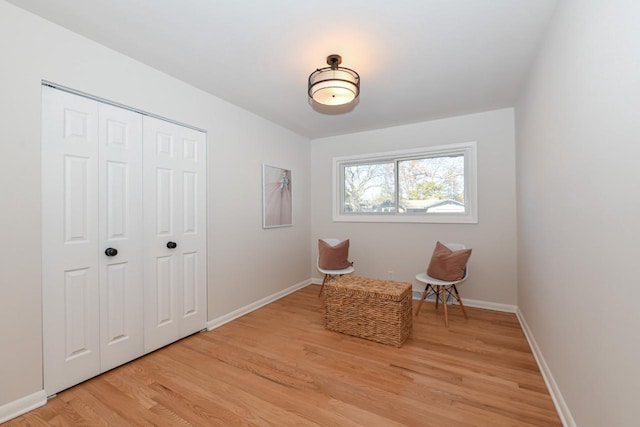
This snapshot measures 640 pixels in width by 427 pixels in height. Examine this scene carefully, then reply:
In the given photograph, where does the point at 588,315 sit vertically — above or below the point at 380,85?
below

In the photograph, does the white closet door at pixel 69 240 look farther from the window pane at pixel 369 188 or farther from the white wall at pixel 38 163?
the window pane at pixel 369 188

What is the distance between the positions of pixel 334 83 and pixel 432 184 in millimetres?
2435

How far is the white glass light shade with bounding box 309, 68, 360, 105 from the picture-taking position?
2.15 meters

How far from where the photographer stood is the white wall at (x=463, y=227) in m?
3.49

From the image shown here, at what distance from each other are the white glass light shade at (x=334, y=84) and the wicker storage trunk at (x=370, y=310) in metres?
1.80

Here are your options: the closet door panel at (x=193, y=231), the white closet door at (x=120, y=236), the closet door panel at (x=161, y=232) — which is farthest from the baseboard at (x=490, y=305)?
the white closet door at (x=120, y=236)

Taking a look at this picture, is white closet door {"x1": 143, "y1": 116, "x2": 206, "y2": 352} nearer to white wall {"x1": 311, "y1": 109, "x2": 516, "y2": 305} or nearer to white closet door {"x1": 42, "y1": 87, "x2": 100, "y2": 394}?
white closet door {"x1": 42, "y1": 87, "x2": 100, "y2": 394}

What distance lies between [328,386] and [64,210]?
224 centimetres

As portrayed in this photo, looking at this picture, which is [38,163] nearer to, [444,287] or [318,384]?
[318,384]

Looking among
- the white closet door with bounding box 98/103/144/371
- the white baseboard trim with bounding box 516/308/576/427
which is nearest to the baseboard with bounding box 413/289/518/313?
the white baseboard trim with bounding box 516/308/576/427

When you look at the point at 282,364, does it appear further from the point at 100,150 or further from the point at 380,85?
the point at 380,85

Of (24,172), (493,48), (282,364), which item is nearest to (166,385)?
(282,364)

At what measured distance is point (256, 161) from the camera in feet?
12.1

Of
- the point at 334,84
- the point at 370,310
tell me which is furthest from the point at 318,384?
the point at 334,84
